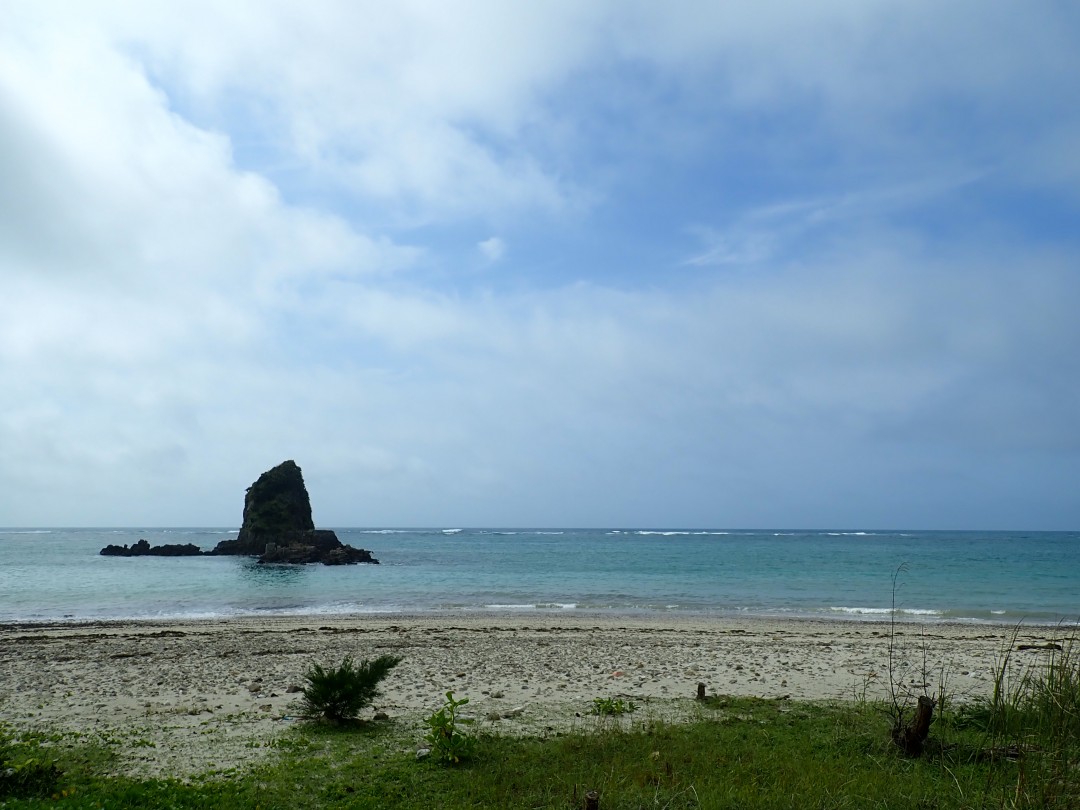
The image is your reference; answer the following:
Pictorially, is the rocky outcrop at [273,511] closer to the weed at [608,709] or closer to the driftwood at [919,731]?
the weed at [608,709]

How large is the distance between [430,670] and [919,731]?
1088 centimetres

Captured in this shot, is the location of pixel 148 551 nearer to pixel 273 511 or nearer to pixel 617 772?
pixel 273 511

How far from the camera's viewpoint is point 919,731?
8.63 m

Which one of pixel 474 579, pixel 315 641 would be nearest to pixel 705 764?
pixel 315 641

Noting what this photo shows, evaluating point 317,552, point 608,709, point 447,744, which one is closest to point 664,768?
point 447,744

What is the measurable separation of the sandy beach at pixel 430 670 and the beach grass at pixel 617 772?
0.82 m

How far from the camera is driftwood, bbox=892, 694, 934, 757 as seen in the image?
28.0ft

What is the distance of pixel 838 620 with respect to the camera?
Result: 2980cm

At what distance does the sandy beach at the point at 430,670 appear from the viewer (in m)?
11.2

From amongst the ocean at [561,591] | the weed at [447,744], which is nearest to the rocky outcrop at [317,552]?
the ocean at [561,591]

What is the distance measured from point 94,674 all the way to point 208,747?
8.82m

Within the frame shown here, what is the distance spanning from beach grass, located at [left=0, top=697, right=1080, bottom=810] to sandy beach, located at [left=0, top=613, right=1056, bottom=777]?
0.82 metres

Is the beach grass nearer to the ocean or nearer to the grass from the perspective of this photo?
→ the grass

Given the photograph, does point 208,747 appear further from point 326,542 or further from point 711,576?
point 326,542
